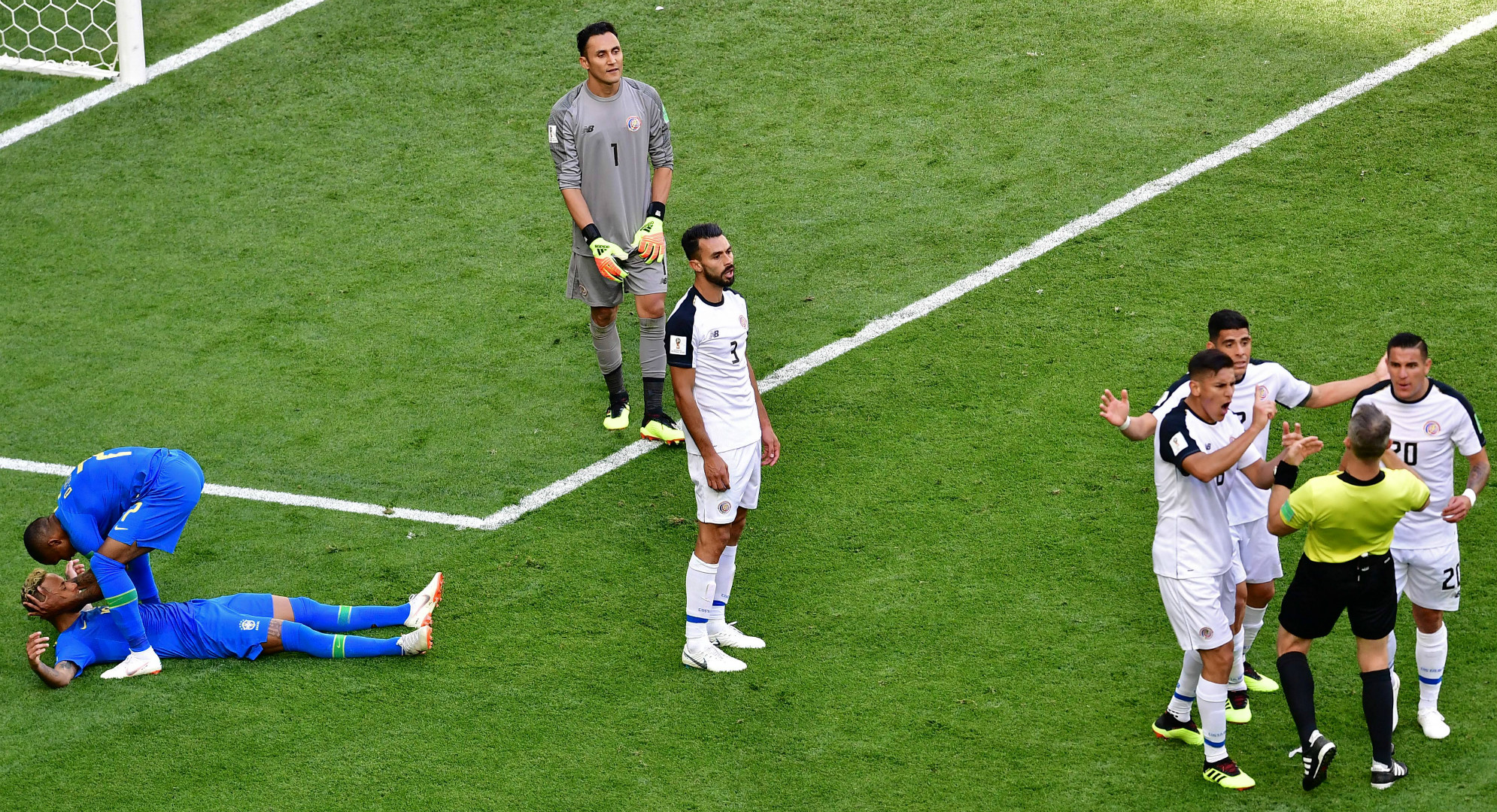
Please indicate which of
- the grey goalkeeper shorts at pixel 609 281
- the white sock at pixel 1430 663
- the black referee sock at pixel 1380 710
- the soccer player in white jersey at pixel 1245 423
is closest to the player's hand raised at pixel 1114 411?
the soccer player in white jersey at pixel 1245 423

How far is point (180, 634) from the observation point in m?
7.27

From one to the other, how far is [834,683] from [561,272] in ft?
15.1

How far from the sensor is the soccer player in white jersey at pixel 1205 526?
5.88m

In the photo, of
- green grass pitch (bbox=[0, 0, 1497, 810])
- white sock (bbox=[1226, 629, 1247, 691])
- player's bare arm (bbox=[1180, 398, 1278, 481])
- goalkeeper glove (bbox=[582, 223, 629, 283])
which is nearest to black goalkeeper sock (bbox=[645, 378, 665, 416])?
green grass pitch (bbox=[0, 0, 1497, 810])

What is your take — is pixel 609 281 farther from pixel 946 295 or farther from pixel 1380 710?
pixel 1380 710

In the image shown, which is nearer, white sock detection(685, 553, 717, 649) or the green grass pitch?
the green grass pitch

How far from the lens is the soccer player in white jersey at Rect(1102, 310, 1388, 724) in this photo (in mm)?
6176

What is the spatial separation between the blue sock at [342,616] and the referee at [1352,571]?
414 cm

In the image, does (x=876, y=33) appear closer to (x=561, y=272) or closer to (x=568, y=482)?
(x=561, y=272)

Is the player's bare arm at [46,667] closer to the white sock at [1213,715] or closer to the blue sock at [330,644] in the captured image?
the blue sock at [330,644]

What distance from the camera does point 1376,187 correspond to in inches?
418

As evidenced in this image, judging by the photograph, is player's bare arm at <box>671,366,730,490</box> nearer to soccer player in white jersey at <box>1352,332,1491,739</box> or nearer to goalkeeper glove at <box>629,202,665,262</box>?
goalkeeper glove at <box>629,202,665,262</box>

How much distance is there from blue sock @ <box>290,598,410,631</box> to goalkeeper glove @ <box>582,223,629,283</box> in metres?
2.25

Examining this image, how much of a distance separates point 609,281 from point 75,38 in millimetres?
7697
